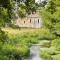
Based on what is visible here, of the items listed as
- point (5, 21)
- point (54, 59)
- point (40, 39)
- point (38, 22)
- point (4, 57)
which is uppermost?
point (5, 21)

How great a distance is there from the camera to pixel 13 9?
12.4 meters

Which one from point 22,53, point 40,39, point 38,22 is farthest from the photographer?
point 38,22

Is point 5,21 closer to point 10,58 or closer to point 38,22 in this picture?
point 10,58

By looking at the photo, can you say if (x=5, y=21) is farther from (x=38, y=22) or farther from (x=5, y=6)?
(x=38, y=22)

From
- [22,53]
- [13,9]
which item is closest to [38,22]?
[22,53]

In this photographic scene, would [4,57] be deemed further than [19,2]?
Yes

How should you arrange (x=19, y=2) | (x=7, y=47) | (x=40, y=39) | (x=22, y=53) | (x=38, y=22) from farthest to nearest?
(x=38, y=22)
(x=40, y=39)
(x=22, y=53)
(x=7, y=47)
(x=19, y=2)

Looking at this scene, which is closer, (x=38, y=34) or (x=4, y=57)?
(x=4, y=57)

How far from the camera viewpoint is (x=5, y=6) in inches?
479

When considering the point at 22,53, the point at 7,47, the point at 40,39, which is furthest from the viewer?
the point at 40,39

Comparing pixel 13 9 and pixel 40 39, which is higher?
pixel 13 9

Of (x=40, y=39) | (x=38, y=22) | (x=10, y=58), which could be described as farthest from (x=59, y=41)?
(x=38, y=22)

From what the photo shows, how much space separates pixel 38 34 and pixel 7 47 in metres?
18.1

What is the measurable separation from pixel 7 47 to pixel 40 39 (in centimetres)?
1666
